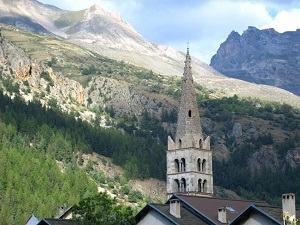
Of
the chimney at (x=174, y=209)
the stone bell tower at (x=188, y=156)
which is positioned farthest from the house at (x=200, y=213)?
the stone bell tower at (x=188, y=156)

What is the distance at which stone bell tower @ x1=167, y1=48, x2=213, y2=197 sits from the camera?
10006 centimetres

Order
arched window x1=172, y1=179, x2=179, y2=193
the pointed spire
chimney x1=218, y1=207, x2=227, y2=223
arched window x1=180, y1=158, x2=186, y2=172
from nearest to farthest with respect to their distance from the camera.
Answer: chimney x1=218, y1=207, x2=227, y2=223 < arched window x1=172, y1=179, x2=179, y2=193 < arched window x1=180, y1=158, x2=186, y2=172 < the pointed spire

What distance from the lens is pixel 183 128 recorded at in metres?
104

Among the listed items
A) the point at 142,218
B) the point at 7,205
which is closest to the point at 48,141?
the point at 7,205

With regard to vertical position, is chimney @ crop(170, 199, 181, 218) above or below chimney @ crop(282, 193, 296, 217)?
below

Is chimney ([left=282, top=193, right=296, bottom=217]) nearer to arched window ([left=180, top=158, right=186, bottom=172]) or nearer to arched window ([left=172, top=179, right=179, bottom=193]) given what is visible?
arched window ([left=172, top=179, right=179, bottom=193])

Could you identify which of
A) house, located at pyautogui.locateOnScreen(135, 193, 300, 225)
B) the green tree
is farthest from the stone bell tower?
the green tree

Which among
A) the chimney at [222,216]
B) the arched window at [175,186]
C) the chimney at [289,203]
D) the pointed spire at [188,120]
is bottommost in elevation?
the arched window at [175,186]

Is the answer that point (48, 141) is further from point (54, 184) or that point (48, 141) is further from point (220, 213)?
point (220, 213)

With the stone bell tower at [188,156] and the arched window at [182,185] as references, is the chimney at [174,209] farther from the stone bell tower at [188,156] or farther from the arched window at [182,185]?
the arched window at [182,185]

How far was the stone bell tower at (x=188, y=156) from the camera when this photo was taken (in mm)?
100062

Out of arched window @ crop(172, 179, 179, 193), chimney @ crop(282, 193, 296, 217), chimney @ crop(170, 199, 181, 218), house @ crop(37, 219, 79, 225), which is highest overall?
chimney @ crop(282, 193, 296, 217)

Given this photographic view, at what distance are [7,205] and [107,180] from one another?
6285 centimetres

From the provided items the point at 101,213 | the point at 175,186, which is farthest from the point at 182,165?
the point at 101,213
